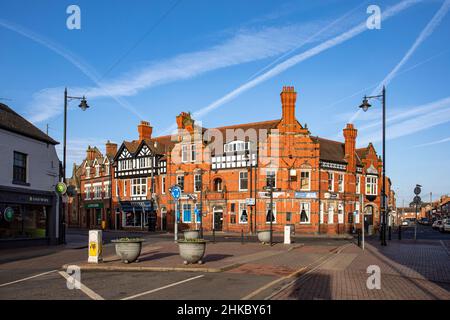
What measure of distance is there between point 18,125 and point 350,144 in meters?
34.8

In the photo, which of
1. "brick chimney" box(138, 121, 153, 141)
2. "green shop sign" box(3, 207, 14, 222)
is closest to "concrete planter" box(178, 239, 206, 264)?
"green shop sign" box(3, 207, 14, 222)

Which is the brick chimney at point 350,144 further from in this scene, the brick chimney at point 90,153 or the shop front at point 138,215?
the brick chimney at point 90,153

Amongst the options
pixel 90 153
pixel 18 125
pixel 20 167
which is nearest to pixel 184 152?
pixel 90 153

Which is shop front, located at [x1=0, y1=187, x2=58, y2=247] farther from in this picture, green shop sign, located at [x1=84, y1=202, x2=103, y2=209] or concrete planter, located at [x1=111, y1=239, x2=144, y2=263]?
green shop sign, located at [x1=84, y1=202, x2=103, y2=209]

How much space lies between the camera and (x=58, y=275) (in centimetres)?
1478

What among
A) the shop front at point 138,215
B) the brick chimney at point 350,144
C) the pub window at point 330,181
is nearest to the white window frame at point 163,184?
the shop front at point 138,215

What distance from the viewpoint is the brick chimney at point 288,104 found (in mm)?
44656

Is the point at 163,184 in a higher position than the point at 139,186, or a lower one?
higher

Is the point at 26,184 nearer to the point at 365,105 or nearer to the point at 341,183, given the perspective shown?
the point at 365,105

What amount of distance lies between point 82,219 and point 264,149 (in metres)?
32.2

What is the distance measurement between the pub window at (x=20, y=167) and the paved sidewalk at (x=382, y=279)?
1812cm

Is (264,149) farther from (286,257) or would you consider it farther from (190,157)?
(286,257)

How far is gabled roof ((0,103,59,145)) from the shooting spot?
989 inches

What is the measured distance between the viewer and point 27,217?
26.6 m
